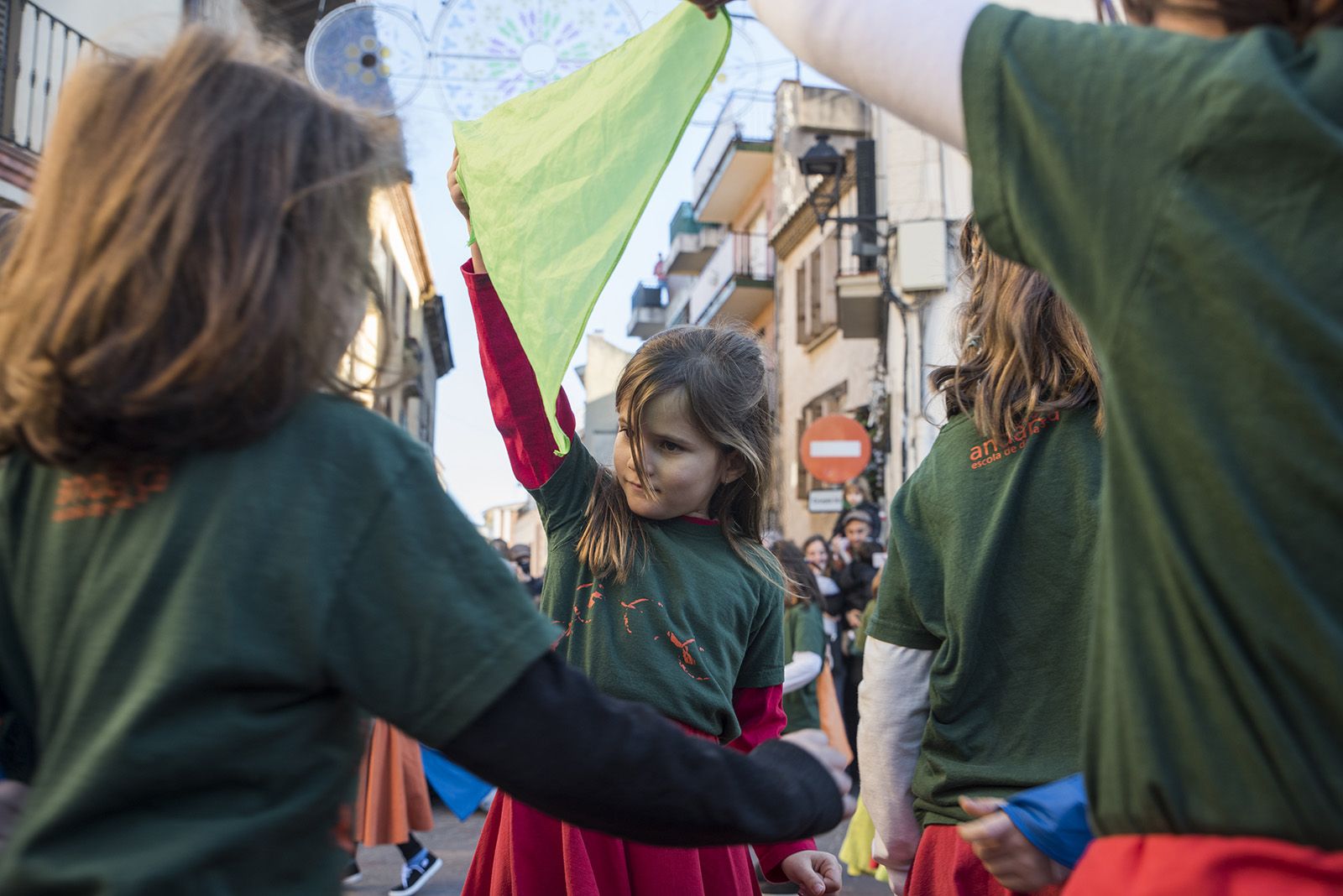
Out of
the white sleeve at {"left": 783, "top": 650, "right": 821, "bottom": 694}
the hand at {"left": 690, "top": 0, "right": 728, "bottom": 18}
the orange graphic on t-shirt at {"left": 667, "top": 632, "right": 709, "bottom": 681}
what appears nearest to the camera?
the hand at {"left": 690, "top": 0, "right": 728, "bottom": 18}

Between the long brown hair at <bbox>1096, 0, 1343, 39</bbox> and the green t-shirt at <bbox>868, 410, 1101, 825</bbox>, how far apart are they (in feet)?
3.02

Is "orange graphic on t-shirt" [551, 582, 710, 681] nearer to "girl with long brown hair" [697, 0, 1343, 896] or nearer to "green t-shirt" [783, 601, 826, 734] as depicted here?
"girl with long brown hair" [697, 0, 1343, 896]

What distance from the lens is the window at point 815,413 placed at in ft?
64.4

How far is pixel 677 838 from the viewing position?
1311 mm

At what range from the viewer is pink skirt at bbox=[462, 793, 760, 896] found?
90.7 inches

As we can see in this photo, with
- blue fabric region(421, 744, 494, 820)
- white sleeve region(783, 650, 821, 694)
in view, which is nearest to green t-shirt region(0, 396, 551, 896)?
blue fabric region(421, 744, 494, 820)

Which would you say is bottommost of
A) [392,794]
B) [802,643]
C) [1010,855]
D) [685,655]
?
[392,794]

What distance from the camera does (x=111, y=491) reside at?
1172 mm

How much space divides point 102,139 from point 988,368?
55.4 inches

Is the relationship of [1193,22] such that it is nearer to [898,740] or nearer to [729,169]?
[898,740]

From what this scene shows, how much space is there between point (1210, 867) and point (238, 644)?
2.76 ft

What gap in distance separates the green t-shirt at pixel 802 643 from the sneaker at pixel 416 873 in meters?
2.43

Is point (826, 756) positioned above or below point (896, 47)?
below

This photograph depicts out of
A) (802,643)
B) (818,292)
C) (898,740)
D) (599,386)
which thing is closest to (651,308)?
(599,386)
